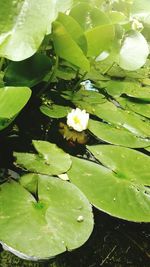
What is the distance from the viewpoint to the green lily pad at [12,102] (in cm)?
93

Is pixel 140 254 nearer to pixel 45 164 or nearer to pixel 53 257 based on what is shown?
pixel 53 257

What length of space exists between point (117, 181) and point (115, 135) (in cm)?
29

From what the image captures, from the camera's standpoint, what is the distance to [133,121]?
145 centimetres

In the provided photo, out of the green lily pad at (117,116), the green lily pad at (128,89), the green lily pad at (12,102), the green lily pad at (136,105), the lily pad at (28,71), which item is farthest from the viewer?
the green lily pad at (128,89)

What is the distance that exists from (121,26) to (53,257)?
118 centimetres

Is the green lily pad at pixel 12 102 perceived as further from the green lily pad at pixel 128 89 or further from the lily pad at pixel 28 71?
the green lily pad at pixel 128 89

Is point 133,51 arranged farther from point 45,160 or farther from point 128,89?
point 45,160

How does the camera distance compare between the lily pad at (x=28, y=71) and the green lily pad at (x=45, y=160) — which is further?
the lily pad at (x=28, y=71)

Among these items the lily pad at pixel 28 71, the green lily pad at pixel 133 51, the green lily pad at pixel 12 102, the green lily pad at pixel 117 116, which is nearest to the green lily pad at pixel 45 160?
the green lily pad at pixel 12 102

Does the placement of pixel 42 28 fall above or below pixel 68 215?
above

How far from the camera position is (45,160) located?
3.45ft

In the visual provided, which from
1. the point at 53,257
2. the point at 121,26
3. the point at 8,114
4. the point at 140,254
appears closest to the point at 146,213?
the point at 140,254

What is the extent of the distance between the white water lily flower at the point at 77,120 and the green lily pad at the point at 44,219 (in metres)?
0.33

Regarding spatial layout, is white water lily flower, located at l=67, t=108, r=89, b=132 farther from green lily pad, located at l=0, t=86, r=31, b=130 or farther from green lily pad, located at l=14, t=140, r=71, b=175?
green lily pad, located at l=0, t=86, r=31, b=130
